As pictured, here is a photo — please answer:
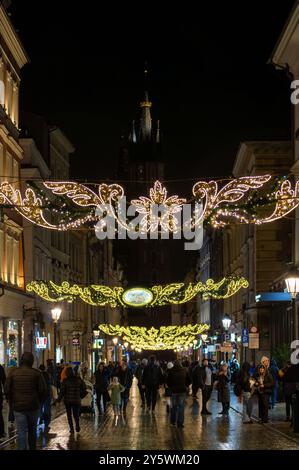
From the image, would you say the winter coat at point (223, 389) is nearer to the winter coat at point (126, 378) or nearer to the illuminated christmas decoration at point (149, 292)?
the illuminated christmas decoration at point (149, 292)

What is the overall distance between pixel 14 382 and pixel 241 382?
1495cm

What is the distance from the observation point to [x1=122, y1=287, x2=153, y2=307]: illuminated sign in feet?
130

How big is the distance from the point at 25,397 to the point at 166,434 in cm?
888

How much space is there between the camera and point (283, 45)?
41312 mm

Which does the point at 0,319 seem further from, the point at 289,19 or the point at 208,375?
the point at 289,19

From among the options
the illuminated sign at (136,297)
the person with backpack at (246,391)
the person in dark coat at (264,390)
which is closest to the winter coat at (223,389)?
the person with backpack at (246,391)

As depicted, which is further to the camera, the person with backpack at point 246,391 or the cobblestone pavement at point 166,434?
the person with backpack at point 246,391

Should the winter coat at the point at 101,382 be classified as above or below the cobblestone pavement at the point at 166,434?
above

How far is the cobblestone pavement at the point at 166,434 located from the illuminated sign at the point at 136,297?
5740 millimetres

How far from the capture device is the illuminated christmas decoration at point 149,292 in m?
39.8

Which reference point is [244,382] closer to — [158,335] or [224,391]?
[224,391]

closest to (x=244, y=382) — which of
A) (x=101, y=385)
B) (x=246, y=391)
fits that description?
(x=246, y=391)

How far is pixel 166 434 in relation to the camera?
2603 centimetres

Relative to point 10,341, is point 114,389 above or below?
below
